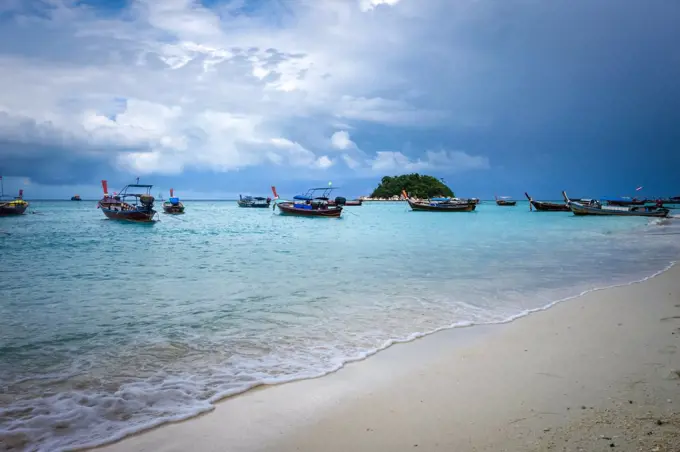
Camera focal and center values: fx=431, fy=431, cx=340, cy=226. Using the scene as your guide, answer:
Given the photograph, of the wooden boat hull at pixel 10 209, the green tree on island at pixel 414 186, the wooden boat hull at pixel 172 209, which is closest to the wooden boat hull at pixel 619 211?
the wooden boat hull at pixel 172 209

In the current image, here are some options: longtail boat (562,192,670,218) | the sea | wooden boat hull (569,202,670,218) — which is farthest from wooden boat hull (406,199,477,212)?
the sea

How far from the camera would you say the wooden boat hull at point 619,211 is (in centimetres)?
5247

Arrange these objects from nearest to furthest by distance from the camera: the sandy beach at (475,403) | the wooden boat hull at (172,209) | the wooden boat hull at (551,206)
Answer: the sandy beach at (475,403) → the wooden boat hull at (172,209) → the wooden boat hull at (551,206)

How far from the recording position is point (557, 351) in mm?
5629

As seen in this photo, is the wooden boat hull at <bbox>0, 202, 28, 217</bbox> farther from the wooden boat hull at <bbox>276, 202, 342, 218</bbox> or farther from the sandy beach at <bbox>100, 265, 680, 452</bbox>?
the sandy beach at <bbox>100, 265, 680, 452</bbox>

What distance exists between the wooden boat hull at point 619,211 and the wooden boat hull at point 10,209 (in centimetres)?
7684

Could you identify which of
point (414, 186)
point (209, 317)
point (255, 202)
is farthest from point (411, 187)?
point (209, 317)

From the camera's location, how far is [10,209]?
198ft

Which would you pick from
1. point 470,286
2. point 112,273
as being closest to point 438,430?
point 470,286

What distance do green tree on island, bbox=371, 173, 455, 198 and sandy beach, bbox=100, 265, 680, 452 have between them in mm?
137127

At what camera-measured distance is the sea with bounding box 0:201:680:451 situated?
4594 mm

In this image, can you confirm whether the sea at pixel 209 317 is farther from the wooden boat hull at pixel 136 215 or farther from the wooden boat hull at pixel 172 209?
the wooden boat hull at pixel 172 209

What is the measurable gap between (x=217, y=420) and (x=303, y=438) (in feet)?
3.20

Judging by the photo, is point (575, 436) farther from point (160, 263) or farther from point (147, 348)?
point (160, 263)
